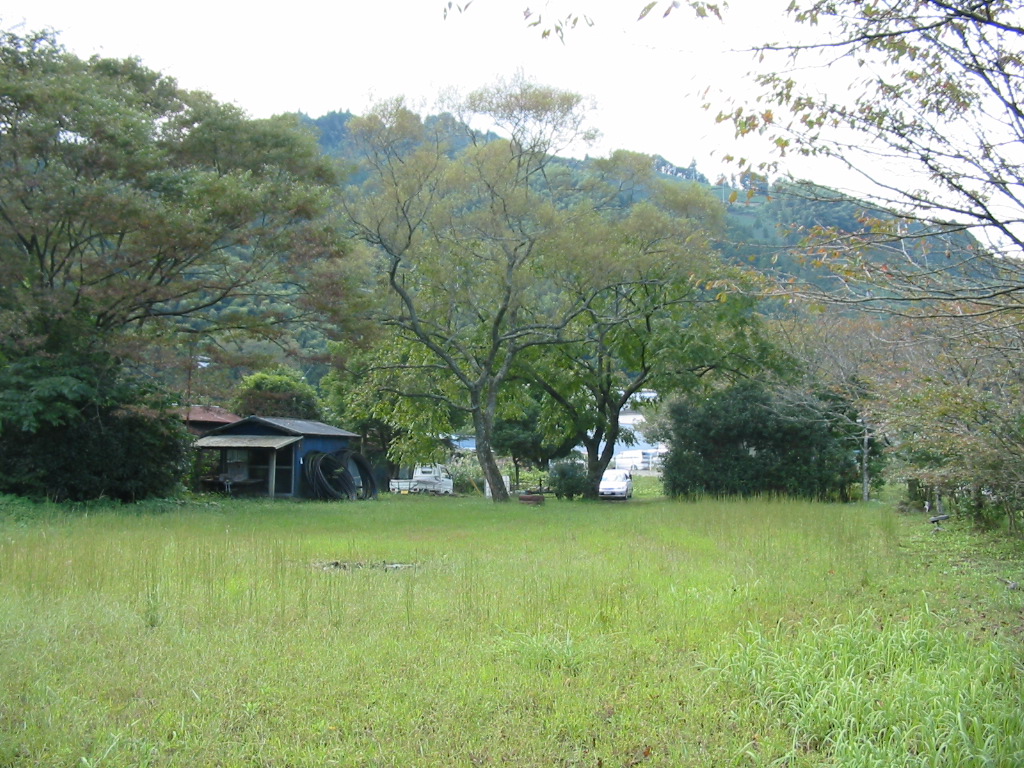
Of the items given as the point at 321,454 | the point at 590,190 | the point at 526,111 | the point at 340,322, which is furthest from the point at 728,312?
the point at 321,454

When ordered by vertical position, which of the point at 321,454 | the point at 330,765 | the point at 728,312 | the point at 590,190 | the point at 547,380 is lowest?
the point at 330,765

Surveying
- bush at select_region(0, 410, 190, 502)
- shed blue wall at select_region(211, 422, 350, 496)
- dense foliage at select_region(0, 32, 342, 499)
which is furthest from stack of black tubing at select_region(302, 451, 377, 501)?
bush at select_region(0, 410, 190, 502)

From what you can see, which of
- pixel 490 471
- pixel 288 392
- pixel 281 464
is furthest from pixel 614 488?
pixel 288 392

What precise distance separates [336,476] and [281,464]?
187 cm

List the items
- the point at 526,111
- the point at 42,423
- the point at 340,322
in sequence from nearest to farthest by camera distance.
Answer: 1. the point at 42,423
2. the point at 340,322
3. the point at 526,111

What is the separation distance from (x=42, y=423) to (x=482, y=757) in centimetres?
1695

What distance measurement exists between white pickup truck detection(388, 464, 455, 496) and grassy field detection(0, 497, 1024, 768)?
94.7 feet

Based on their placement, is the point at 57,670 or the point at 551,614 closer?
the point at 57,670

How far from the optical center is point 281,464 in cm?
2950

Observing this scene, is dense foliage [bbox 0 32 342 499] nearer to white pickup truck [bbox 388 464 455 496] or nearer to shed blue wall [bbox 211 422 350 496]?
shed blue wall [bbox 211 422 350 496]

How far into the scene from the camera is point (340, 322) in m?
20.4

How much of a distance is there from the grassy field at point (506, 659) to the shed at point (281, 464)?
60.5ft

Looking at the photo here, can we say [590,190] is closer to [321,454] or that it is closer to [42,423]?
[321,454]

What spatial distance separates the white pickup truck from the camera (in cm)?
3903
